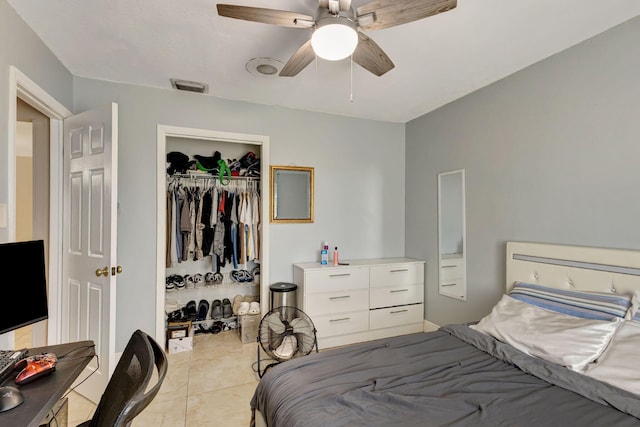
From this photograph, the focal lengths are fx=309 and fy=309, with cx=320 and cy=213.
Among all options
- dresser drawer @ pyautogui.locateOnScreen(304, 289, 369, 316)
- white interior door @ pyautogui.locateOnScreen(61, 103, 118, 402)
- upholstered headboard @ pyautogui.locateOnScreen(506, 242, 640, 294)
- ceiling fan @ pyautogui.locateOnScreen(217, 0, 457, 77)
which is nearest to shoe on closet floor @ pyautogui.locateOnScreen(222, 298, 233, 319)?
dresser drawer @ pyautogui.locateOnScreen(304, 289, 369, 316)

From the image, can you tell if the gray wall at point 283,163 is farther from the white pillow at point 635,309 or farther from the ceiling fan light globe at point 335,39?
the white pillow at point 635,309

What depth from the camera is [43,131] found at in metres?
2.46

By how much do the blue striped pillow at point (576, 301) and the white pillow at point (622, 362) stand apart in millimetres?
140

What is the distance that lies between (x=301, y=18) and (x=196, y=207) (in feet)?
7.67

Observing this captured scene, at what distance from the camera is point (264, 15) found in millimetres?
1448

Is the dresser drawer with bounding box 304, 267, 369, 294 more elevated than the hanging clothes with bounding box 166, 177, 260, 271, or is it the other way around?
the hanging clothes with bounding box 166, 177, 260, 271

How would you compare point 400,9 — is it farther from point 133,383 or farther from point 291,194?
point 291,194

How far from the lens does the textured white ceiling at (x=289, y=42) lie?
1744 mm

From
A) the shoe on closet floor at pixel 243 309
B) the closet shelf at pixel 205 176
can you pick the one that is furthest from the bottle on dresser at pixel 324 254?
the closet shelf at pixel 205 176

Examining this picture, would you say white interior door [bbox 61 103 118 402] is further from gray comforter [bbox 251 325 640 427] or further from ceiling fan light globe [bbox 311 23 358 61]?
ceiling fan light globe [bbox 311 23 358 61]

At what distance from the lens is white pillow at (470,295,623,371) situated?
1521 mm

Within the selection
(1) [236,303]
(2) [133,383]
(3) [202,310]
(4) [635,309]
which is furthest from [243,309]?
(4) [635,309]

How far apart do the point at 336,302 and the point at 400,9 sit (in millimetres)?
2460

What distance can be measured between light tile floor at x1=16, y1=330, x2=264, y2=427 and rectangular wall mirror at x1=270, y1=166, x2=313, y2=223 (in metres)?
1.39
